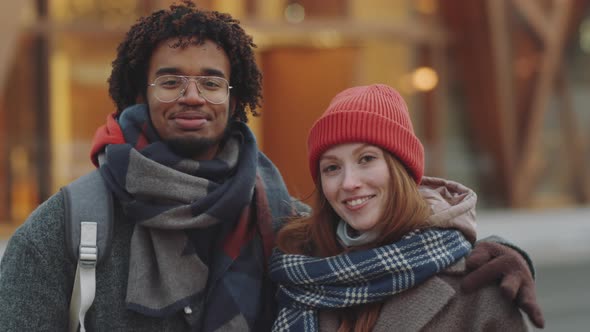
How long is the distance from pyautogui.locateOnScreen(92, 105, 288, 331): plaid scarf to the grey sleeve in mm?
218

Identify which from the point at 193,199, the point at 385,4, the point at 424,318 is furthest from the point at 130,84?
the point at 385,4

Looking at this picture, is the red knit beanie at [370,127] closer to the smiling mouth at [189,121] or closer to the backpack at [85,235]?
the smiling mouth at [189,121]

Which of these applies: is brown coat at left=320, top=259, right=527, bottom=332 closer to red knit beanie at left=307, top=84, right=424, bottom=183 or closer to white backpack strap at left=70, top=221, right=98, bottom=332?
red knit beanie at left=307, top=84, right=424, bottom=183

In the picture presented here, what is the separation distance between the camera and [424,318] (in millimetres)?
2715

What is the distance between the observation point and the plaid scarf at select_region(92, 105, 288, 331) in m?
2.80

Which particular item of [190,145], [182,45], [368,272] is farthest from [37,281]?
[368,272]

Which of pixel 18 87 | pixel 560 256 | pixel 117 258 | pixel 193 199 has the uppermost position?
pixel 193 199

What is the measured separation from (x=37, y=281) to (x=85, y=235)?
0.70 feet

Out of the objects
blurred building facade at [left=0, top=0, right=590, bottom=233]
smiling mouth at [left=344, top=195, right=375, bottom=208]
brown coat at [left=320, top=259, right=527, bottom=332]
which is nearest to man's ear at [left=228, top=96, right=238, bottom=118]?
smiling mouth at [left=344, top=195, right=375, bottom=208]

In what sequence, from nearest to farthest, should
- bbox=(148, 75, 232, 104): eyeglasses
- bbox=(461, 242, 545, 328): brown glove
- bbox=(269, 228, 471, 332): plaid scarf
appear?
1. bbox=(461, 242, 545, 328): brown glove
2. bbox=(269, 228, 471, 332): plaid scarf
3. bbox=(148, 75, 232, 104): eyeglasses

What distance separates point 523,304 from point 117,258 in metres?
1.33

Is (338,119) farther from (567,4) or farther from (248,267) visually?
(567,4)

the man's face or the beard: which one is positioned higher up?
the man's face

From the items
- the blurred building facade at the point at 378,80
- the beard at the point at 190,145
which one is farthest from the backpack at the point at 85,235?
the blurred building facade at the point at 378,80
